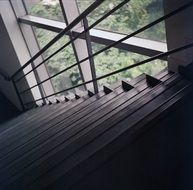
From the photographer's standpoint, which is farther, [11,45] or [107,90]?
[11,45]

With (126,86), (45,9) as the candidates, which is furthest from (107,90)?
(45,9)

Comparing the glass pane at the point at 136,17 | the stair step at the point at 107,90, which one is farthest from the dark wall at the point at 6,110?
the stair step at the point at 107,90

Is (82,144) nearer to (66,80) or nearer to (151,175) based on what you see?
(151,175)

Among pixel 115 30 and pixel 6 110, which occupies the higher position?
pixel 115 30

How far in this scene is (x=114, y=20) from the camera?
2961 millimetres

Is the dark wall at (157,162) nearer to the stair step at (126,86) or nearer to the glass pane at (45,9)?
the stair step at (126,86)

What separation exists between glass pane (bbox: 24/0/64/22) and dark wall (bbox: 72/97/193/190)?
2.89 metres

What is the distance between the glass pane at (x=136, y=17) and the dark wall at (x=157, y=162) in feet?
4.11

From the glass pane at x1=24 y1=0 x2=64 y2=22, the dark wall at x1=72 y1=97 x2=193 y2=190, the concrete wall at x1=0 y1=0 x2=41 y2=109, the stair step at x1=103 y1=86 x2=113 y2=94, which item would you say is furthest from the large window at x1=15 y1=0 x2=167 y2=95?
the dark wall at x1=72 y1=97 x2=193 y2=190

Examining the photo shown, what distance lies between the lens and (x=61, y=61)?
14.0 ft

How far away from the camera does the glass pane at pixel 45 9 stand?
12.4 feet

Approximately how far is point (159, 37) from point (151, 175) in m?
1.47

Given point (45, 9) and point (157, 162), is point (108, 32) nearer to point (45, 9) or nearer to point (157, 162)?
point (45, 9)

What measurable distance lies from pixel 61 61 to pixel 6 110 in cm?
200
